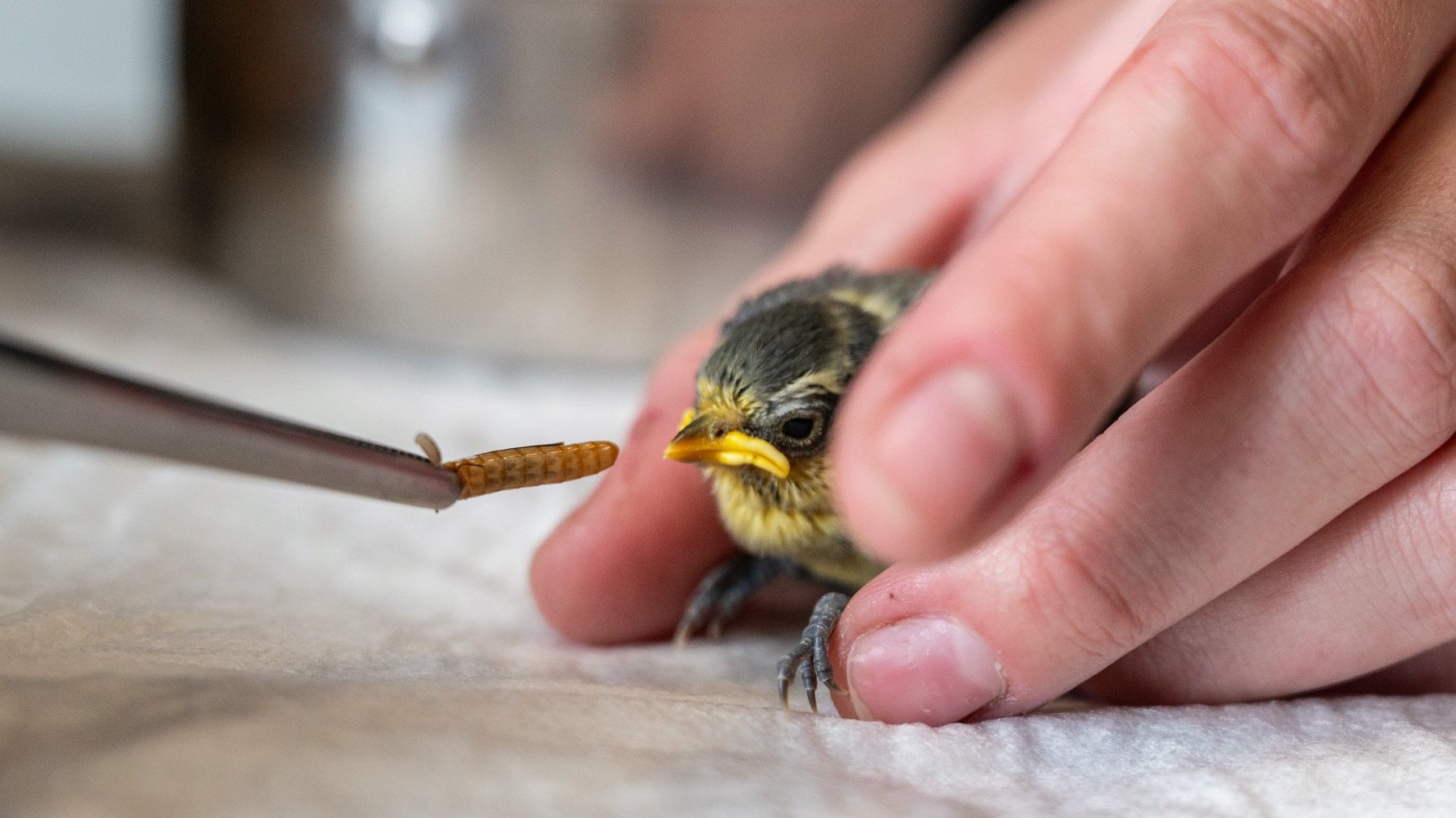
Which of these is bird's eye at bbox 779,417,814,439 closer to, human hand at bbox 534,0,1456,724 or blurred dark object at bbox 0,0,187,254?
human hand at bbox 534,0,1456,724

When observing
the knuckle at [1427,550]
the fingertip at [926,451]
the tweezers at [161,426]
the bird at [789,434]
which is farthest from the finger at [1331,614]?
the tweezers at [161,426]

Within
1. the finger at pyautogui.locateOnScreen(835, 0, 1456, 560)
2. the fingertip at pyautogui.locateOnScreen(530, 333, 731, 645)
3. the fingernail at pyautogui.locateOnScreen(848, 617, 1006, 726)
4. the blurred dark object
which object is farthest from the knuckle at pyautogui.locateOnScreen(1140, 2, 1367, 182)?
the blurred dark object

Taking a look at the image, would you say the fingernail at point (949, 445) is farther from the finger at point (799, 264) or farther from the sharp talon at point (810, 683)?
the finger at point (799, 264)

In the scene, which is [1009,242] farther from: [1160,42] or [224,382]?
[224,382]

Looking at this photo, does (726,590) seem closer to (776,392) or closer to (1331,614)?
(776,392)

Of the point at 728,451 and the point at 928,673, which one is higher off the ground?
the point at 728,451

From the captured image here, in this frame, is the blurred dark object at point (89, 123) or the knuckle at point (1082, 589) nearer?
the knuckle at point (1082, 589)

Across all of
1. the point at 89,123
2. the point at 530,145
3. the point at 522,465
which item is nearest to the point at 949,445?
the point at 522,465
